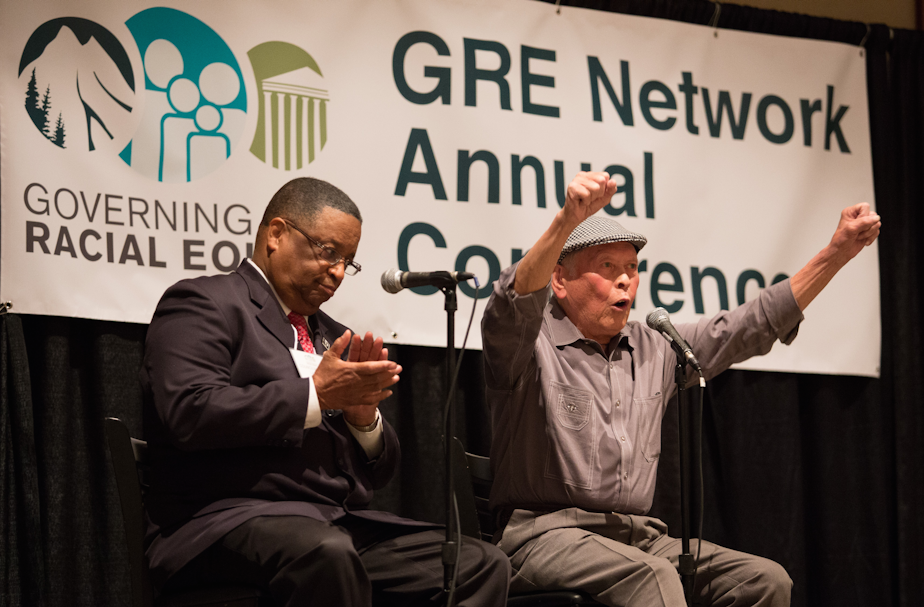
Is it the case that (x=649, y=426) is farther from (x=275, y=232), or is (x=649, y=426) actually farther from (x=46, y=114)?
(x=46, y=114)

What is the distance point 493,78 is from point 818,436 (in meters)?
2.09

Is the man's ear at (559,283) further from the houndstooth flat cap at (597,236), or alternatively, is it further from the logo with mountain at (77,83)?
the logo with mountain at (77,83)

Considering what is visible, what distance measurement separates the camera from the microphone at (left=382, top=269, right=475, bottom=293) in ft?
7.07

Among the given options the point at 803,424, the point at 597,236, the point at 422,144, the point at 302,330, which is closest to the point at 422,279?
the point at 302,330

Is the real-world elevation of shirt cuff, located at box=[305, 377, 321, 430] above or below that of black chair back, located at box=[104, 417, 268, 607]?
above

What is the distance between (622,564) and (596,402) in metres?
0.50

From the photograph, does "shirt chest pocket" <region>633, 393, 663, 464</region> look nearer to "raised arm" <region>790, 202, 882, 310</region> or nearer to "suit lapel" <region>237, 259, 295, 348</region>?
"raised arm" <region>790, 202, 882, 310</region>

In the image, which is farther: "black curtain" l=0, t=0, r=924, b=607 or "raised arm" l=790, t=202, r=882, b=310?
"black curtain" l=0, t=0, r=924, b=607

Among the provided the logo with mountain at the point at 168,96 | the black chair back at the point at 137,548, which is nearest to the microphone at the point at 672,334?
the black chair back at the point at 137,548

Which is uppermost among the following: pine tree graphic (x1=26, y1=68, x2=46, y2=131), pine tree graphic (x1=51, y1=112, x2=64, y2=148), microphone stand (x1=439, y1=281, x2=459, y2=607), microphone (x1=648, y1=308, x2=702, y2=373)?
pine tree graphic (x1=26, y1=68, x2=46, y2=131)

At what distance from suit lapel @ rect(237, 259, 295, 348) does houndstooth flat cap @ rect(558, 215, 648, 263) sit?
836 mm

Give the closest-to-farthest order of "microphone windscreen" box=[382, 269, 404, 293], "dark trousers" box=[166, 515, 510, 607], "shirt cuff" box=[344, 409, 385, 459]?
"dark trousers" box=[166, 515, 510, 607]
"microphone windscreen" box=[382, 269, 404, 293]
"shirt cuff" box=[344, 409, 385, 459]

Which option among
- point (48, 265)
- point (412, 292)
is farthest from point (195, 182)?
point (412, 292)

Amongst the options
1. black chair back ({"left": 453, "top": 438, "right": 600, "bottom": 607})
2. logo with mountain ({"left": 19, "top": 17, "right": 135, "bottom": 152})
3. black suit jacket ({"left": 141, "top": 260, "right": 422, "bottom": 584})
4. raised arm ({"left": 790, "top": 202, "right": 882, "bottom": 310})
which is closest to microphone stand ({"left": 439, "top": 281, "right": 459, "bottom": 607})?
black chair back ({"left": 453, "top": 438, "right": 600, "bottom": 607})
